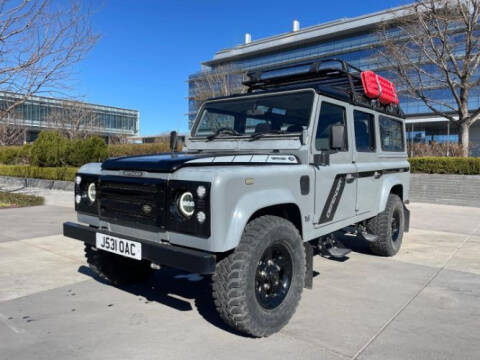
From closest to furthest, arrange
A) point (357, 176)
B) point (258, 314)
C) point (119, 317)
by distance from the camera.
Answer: point (258, 314), point (119, 317), point (357, 176)

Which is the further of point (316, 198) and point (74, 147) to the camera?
point (74, 147)

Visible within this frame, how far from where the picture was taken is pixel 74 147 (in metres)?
15.6

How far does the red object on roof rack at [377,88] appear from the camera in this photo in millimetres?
4543

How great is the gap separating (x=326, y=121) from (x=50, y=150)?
48.7 feet

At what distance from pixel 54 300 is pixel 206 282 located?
1538mm

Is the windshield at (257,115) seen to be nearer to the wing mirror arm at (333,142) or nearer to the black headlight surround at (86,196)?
the wing mirror arm at (333,142)

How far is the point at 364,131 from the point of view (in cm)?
455

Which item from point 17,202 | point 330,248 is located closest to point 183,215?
point 330,248

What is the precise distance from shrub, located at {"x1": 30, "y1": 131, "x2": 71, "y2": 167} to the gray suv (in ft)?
43.1

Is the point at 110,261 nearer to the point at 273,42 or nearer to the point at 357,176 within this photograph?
the point at 357,176

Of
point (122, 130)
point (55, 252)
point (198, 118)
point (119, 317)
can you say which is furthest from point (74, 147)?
point (122, 130)

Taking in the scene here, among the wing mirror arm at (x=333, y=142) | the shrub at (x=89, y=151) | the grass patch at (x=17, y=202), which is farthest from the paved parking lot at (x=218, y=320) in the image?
the shrub at (x=89, y=151)

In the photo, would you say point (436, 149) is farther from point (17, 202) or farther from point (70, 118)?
point (70, 118)

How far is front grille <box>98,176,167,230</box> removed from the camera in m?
2.82
